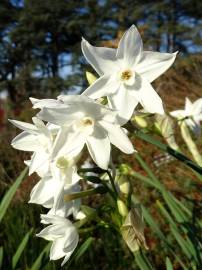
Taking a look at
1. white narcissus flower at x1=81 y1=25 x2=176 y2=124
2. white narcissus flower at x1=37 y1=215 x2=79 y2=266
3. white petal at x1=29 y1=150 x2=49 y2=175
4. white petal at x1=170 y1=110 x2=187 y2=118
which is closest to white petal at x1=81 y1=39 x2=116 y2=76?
white narcissus flower at x1=81 y1=25 x2=176 y2=124

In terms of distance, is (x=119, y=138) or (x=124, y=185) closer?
(x=119, y=138)

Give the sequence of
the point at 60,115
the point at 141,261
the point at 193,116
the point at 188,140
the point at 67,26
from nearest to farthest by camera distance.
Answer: the point at 60,115, the point at 141,261, the point at 188,140, the point at 193,116, the point at 67,26

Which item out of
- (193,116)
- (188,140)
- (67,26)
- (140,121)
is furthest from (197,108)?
(67,26)

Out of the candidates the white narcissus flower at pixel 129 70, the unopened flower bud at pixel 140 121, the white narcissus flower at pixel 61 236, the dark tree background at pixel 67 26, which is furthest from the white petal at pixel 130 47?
the dark tree background at pixel 67 26

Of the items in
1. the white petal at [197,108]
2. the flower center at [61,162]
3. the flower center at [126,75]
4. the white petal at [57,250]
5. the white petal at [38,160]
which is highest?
the flower center at [126,75]

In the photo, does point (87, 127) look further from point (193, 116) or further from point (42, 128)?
point (193, 116)

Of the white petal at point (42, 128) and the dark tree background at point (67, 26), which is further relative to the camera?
the dark tree background at point (67, 26)

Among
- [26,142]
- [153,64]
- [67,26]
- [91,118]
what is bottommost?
[67,26]

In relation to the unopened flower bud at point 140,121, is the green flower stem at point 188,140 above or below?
below

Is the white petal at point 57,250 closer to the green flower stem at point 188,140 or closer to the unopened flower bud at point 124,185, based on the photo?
the unopened flower bud at point 124,185
